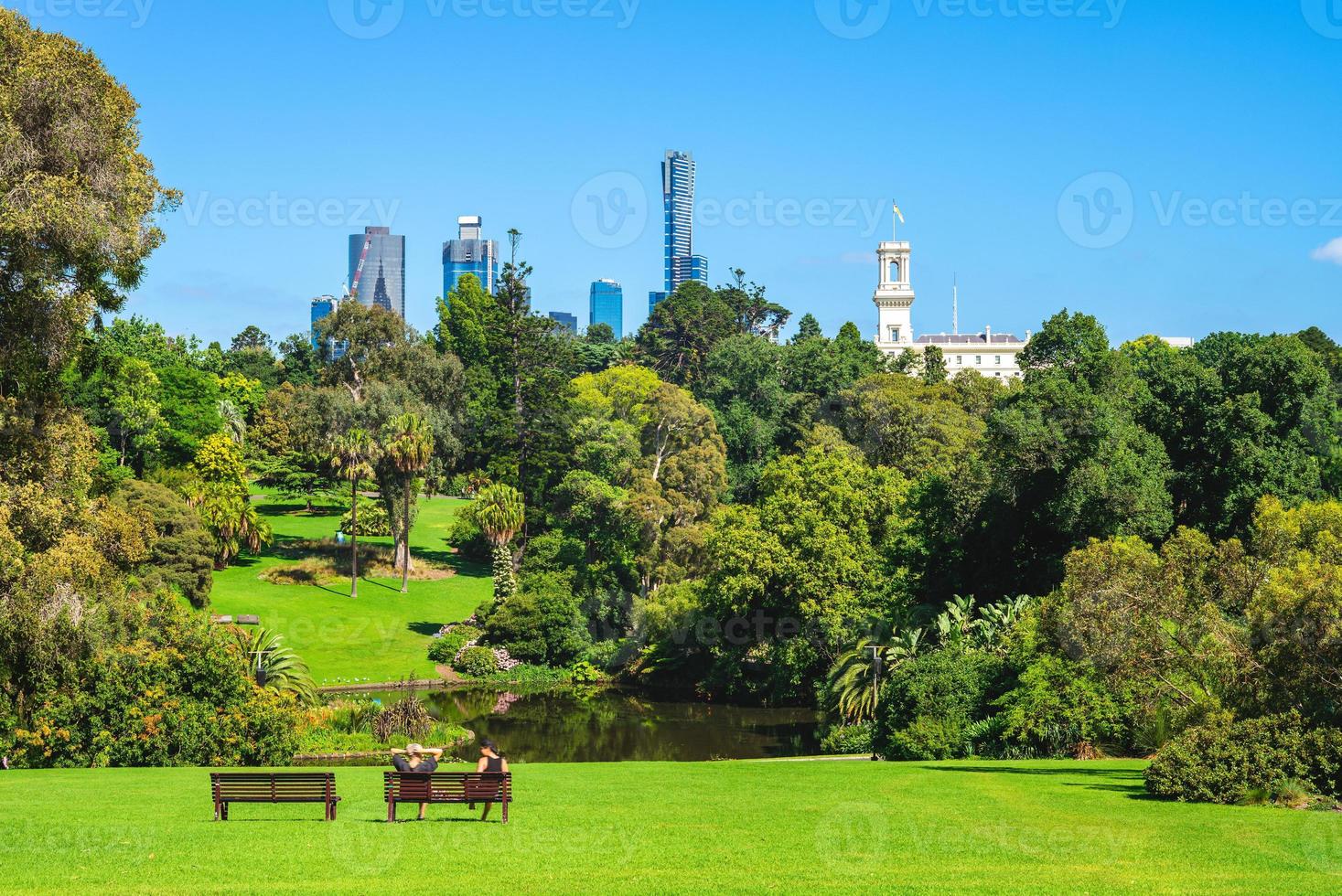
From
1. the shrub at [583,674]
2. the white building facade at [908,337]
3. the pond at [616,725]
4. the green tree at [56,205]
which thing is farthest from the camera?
the white building facade at [908,337]

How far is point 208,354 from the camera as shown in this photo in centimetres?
8769

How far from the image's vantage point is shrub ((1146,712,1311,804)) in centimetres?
1794

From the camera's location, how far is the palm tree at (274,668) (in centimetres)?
3366

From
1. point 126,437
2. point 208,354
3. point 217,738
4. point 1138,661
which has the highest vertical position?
point 208,354

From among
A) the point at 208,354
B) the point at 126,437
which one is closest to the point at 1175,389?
the point at 126,437

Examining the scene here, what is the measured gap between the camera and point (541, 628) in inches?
2084

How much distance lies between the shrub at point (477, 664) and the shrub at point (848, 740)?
1971 cm

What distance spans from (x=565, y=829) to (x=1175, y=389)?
3070 cm

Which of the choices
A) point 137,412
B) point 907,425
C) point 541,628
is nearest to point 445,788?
point 541,628

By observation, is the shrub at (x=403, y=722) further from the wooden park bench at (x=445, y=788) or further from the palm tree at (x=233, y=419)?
the palm tree at (x=233, y=419)

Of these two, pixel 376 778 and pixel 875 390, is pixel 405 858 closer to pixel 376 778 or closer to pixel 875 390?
pixel 376 778

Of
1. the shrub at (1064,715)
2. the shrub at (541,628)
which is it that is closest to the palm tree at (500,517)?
the shrub at (541,628)

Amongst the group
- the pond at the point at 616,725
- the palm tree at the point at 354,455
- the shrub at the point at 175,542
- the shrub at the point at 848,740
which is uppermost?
the palm tree at the point at 354,455

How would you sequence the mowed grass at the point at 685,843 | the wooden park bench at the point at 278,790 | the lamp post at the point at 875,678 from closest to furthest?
the mowed grass at the point at 685,843 → the wooden park bench at the point at 278,790 → the lamp post at the point at 875,678
